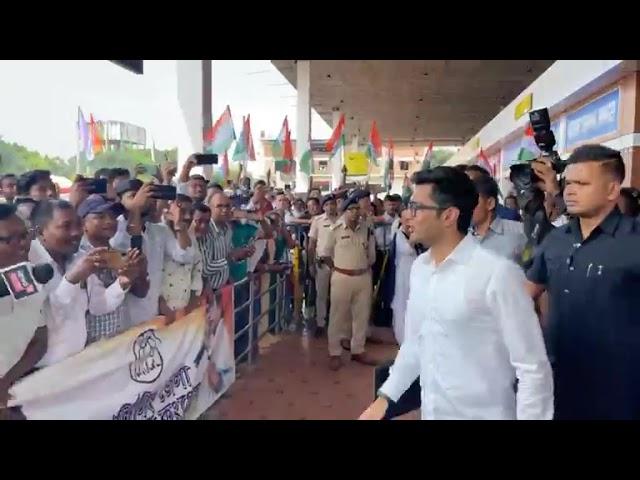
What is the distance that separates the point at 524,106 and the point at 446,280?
10706 mm

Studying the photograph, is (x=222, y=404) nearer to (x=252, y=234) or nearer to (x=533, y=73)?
(x=252, y=234)

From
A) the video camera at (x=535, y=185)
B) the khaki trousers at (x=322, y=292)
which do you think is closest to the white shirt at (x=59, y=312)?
the video camera at (x=535, y=185)

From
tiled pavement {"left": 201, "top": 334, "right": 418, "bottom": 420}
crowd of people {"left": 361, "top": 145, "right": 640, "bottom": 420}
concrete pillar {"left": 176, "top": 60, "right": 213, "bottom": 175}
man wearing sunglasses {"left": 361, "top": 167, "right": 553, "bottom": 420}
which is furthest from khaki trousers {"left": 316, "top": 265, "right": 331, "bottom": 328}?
man wearing sunglasses {"left": 361, "top": 167, "right": 553, "bottom": 420}

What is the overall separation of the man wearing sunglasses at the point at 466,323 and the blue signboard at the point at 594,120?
20.5 ft

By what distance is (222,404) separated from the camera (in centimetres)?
439

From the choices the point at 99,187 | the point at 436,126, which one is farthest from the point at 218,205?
the point at 436,126

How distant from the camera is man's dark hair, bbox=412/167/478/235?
6.05 feet

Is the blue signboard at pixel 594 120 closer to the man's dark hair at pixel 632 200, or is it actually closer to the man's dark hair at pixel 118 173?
the man's dark hair at pixel 632 200

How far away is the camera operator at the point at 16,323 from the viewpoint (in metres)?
2.52

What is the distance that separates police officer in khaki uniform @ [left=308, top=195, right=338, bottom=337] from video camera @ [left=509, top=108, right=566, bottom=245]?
2.81 m

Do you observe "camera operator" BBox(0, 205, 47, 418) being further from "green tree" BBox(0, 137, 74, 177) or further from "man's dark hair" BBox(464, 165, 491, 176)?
"man's dark hair" BBox(464, 165, 491, 176)

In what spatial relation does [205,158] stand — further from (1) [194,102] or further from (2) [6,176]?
(1) [194,102]

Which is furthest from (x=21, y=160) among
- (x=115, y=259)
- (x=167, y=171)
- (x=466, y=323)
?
(x=466, y=323)
